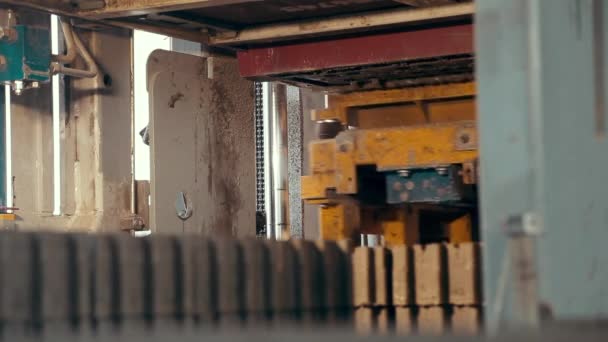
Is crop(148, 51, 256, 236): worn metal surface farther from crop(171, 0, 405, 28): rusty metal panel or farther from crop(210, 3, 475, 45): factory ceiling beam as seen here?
crop(171, 0, 405, 28): rusty metal panel

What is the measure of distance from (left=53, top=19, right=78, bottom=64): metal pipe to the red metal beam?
5.23 ft

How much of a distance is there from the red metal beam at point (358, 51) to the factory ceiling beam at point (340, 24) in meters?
0.13

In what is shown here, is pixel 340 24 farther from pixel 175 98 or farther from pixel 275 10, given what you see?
pixel 175 98

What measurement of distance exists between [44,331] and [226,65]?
8427 millimetres

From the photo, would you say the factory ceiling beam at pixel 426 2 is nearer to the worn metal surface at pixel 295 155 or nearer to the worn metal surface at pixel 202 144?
the worn metal surface at pixel 202 144

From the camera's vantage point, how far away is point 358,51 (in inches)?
482

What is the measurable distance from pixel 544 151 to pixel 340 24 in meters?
7.58

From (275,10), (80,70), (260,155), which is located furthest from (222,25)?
(260,155)

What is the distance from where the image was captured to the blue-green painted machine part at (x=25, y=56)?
12.4 meters

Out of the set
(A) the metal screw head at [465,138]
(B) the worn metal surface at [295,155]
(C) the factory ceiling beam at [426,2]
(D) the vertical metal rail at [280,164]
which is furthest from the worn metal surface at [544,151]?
(B) the worn metal surface at [295,155]

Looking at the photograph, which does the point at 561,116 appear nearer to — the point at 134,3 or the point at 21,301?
the point at 21,301

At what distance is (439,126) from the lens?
11.0 metres

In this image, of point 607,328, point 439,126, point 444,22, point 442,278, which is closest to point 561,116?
point 607,328

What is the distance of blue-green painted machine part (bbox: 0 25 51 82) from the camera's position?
12406mm
